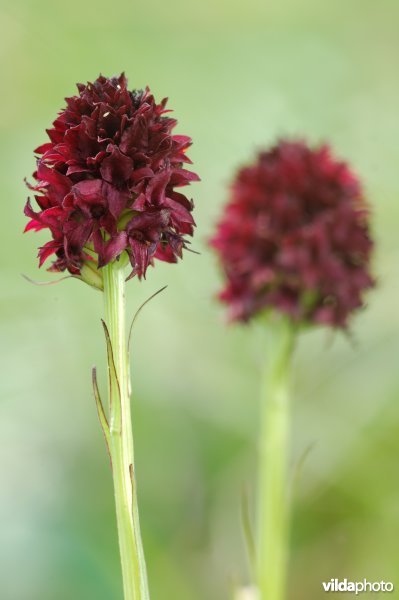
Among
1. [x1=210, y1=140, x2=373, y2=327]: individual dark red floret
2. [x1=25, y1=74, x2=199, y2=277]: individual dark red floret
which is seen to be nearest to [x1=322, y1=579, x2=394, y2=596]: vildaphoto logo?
[x1=210, y1=140, x2=373, y2=327]: individual dark red floret

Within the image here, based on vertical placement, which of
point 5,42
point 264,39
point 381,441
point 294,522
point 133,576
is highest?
point 264,39

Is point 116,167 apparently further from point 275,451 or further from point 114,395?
point 275,451

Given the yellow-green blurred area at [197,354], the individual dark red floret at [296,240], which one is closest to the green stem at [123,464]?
the individual dark red floret at [296,240]

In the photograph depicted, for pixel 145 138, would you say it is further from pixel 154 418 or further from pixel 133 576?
pixel 154 418

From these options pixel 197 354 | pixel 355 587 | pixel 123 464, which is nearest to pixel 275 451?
pixel 355 587

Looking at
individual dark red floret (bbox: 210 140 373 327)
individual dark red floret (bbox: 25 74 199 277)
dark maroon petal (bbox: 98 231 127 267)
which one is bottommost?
dark maroon petal (bbox: 98 231 127 267)

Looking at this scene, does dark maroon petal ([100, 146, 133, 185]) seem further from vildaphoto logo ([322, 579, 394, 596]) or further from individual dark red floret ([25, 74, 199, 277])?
vildaphoto logo ([322, 579, 394, 596])

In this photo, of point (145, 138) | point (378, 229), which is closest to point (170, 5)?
point (378, 229)
